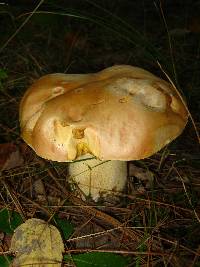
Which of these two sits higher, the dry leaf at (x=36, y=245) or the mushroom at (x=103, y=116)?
the mushroom at (x=103, y=116)

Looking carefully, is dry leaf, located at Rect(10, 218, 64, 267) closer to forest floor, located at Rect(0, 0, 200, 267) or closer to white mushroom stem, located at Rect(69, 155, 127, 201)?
forest floor, located at Rect(0, 0, 200, 267)

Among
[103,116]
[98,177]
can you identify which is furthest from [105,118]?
[98,177]

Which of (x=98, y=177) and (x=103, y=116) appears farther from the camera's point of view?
(x=98, y=177)

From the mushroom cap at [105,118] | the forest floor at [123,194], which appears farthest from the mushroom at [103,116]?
the forest floor at [123,194]

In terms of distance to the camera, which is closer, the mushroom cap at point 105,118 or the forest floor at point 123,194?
the mushroom cap at point 105,118

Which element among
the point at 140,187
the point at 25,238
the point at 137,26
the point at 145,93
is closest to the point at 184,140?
the point at 140,187

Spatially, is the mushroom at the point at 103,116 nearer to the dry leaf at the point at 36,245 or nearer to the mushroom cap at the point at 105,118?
the mushroom cap at the point at 105,118

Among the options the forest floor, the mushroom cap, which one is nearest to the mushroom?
the mushroom cap

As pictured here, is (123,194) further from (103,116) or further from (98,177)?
(103,116)
